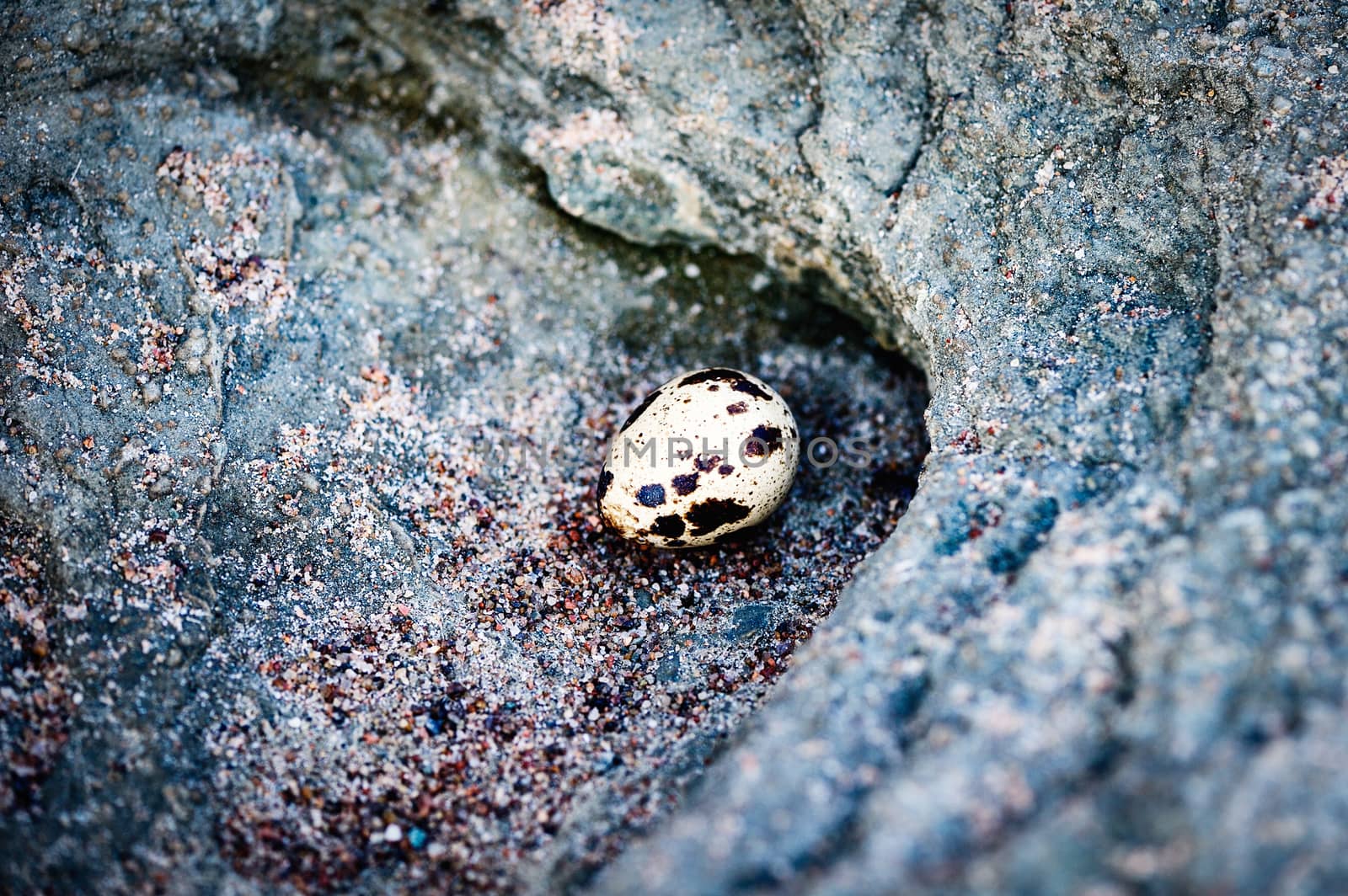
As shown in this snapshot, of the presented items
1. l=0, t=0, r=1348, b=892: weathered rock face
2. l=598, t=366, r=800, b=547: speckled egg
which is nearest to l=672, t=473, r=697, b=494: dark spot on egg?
l=598, t=366, r=800, b=547: speckled egg

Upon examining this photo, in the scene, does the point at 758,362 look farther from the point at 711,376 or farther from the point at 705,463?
the point at 705,463

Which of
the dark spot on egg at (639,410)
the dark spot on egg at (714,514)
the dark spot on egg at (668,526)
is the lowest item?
the dark spot on egg at (668,526)

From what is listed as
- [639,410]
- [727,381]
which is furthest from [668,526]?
[727,381]

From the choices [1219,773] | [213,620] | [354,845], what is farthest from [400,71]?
[1219,773]

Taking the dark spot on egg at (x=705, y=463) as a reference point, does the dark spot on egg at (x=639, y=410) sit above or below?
above

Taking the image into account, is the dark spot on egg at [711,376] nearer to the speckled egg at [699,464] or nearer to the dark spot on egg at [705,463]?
the speckled egg at [699,464]

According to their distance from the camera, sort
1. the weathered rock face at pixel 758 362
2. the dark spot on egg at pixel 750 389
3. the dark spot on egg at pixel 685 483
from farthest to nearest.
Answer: the dark spot on egg at pixel 750 389 < the dark spot on egg at pixel 685 483 < the weathered rock face at pixel 758 362

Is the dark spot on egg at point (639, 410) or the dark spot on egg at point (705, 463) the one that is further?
the dark spot on egg at point (639, 410)

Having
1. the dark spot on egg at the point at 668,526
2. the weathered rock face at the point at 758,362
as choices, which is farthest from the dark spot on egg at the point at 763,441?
the weathered rock face at the point at 758,362

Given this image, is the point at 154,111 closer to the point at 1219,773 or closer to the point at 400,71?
→ the point at 400,71
